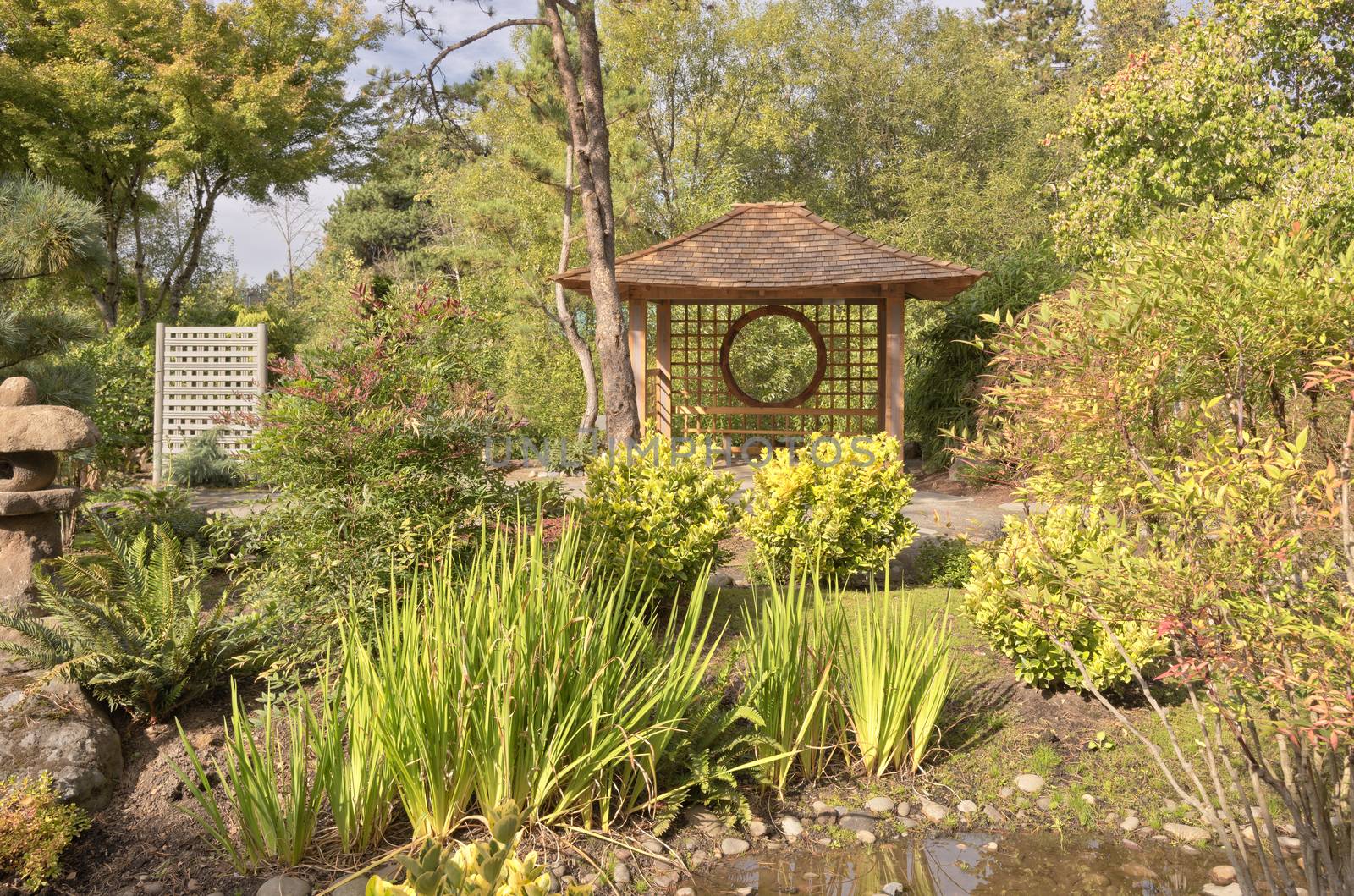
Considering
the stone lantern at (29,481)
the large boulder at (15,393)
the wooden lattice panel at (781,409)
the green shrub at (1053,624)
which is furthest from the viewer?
the wooden lattice panel at (781,409)

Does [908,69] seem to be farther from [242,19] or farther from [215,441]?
[215,441]

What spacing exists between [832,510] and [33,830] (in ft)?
12.3

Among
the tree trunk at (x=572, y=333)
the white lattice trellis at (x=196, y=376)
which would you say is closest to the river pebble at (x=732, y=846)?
the white lattice trellis at (x=196, y=376)

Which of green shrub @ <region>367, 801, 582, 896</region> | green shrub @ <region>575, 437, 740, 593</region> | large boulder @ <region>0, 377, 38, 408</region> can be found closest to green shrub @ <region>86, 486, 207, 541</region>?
large boulder @ <region>0, 377, 38, 408</region>

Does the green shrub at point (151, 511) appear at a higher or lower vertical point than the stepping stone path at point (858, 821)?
higher

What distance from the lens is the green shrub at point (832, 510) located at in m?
5.16

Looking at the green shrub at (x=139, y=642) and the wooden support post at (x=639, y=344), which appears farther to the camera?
the wooden support post at (x=639, y=344)

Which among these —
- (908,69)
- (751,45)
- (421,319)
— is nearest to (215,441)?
(421,319)

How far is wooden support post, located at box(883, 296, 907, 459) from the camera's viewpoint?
9.75 m

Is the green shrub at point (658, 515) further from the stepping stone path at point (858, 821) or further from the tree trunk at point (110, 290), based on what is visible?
the tree trunk at point (110, 290)

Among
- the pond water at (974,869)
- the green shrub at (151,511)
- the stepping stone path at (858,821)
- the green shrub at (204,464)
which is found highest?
the green shrub at (204,464)

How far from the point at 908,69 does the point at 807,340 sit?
32.7ft

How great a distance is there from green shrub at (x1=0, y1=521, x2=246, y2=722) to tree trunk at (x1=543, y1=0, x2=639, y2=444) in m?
3.85

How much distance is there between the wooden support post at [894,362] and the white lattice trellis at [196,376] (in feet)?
21.7
